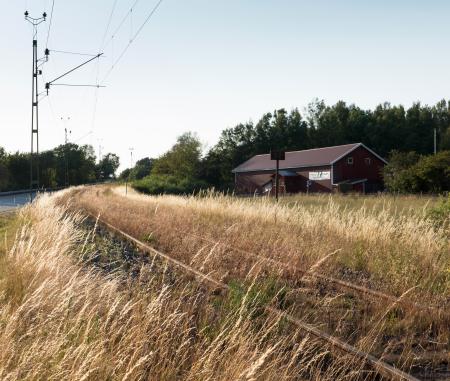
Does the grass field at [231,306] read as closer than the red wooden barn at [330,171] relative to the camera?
Yes

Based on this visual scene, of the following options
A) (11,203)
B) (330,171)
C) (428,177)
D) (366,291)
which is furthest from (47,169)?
(366,291)

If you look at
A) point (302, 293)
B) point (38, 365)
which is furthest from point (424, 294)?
point (38, 365)

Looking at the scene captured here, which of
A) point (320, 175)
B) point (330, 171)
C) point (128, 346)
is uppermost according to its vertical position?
point (330, 171)

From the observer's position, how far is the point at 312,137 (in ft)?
347

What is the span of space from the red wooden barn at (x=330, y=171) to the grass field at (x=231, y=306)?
4409cm

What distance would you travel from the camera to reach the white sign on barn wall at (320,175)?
59.5 meters

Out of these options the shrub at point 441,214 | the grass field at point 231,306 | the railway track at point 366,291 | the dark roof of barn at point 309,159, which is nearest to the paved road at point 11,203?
the dark roof of barn at point 309,159

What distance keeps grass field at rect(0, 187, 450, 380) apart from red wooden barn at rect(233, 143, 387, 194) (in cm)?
4409

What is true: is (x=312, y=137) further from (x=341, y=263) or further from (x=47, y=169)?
(x=341, y=263)

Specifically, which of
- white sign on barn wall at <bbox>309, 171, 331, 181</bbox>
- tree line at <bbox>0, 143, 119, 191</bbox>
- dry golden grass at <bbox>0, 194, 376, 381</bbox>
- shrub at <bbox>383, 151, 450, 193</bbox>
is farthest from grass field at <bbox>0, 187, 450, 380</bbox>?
tree line at <bbox>0, 143, 119, 191</bbox>

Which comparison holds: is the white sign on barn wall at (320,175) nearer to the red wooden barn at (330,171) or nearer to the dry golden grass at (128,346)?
the red wooden barn at (330,171)

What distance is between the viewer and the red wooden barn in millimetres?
58781

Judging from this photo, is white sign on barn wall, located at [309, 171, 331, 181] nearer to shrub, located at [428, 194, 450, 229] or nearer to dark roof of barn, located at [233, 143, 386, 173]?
dark roof of barn, located at [233, 143, 386, 173]

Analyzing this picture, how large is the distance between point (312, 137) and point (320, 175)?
46.5 metres
